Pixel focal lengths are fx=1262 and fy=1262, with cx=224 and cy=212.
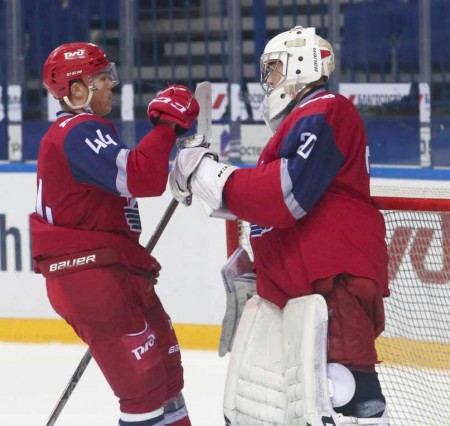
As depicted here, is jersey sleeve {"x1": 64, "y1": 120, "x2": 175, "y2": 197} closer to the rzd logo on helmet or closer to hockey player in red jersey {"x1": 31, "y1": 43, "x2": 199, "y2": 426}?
hockey player in red jersey {"x1": 31, "y1": 43, "x2": 199, "y2": 426}

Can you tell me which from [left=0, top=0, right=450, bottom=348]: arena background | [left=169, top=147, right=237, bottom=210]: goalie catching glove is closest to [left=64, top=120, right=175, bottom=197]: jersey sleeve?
[left=169, top=147, right=237, bottom=210]: goalie catching glove

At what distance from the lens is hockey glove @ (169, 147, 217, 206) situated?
2617 mm

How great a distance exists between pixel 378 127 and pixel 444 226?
2201mm

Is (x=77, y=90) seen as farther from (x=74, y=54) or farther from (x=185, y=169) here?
(x=185, y=169)

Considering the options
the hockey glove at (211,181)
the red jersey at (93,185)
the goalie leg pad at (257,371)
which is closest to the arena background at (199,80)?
the red jersey at (93,185)

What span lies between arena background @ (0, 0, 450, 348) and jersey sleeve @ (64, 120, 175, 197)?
2003 mm

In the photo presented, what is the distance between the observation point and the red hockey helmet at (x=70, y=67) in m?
3.00

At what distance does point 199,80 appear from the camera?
557cm

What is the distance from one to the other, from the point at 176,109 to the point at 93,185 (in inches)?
11.1

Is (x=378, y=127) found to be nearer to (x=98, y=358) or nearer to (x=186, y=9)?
A: (x=186, y=9)

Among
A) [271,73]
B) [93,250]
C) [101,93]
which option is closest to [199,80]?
[101,93]

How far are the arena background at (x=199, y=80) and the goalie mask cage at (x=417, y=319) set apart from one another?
128 cm

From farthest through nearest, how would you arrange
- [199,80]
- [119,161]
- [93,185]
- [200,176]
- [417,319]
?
[199,80]
[417,319]
[93,185]
[119,161]
[200,176]

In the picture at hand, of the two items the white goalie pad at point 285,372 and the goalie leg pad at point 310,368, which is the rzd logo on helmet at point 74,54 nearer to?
the white goalie pad at point 285,372
